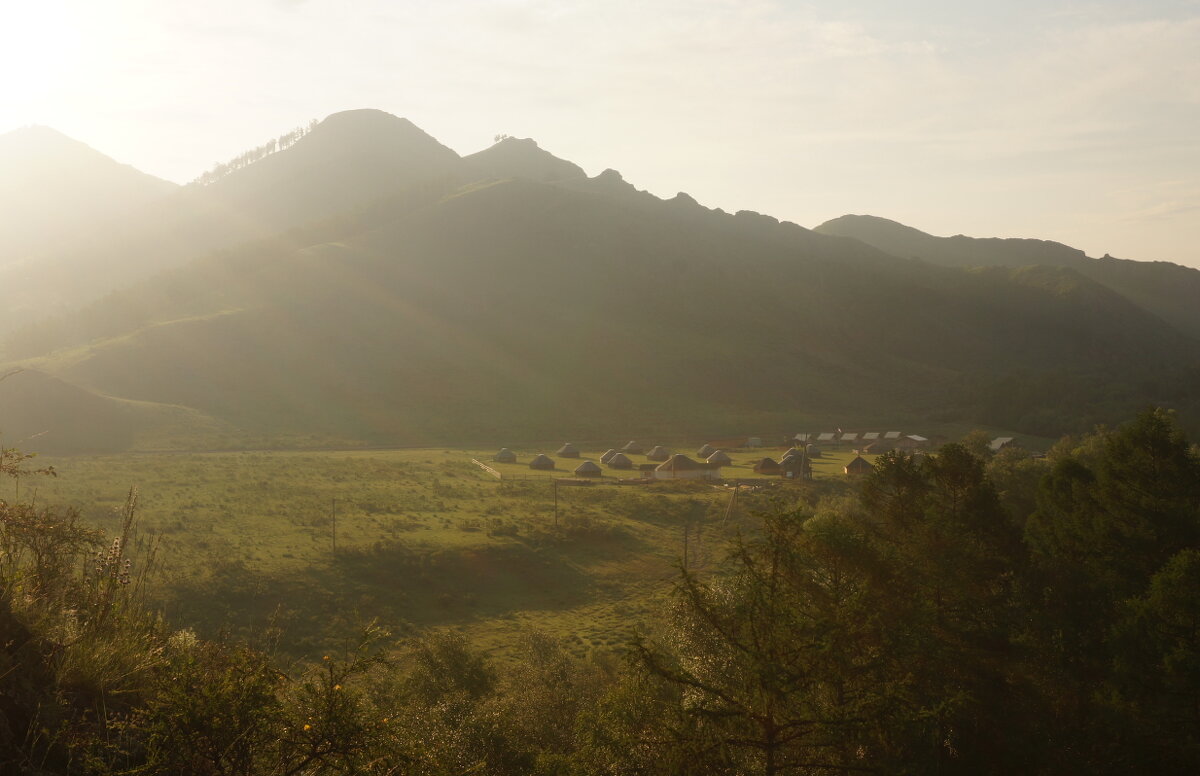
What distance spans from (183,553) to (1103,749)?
27.6 m

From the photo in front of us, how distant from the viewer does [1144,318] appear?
547 feet

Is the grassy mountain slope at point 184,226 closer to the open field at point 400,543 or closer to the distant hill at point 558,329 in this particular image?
the distant hill at point 558,329

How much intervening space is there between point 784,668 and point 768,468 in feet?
166

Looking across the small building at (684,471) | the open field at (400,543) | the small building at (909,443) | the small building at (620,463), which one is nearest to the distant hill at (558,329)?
the small building at (620,463)

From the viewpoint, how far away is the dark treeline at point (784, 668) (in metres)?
5.02

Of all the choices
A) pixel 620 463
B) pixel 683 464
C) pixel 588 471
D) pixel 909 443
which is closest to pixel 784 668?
pixel 588 471

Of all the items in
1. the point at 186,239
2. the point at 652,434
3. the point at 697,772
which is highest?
the point at 186,239

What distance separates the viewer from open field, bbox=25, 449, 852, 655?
25.1 m

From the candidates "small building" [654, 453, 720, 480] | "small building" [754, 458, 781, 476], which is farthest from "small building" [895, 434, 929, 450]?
"small building" [654, 453, 720, 480]

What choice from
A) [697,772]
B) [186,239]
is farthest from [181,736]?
[186,239]

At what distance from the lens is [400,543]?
104 feet

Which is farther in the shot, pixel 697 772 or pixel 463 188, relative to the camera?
pixel 463 188

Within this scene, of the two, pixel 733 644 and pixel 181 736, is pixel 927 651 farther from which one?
pixel 181 736

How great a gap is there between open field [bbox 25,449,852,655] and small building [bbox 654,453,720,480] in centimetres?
308
